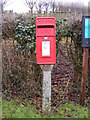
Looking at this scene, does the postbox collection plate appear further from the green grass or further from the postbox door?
the green grass

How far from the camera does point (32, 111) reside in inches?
185

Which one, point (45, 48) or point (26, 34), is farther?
point (26, 34)

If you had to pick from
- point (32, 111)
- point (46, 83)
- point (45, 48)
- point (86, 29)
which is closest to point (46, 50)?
point (45, 48)

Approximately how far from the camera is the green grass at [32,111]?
14.4 feet

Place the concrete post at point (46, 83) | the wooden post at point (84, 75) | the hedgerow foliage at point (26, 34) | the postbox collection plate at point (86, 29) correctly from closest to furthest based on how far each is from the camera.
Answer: the concrete post at point (46, 83)
the postbox collection plate at point (86, 29)
the wooden post at point (84, 75)
the hedgerow foliage at point (26, 34)

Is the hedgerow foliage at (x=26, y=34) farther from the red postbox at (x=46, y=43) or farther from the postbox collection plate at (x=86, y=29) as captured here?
the postbox collection plate at (x=86, y=29)

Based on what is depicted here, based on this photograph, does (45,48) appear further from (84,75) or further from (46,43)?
(84,75)

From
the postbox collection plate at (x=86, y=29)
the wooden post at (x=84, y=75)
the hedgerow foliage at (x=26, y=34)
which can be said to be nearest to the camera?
the postbox collection plate at (x=86, y=29)

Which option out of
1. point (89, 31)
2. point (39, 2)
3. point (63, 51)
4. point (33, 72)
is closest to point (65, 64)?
point (63, 51)

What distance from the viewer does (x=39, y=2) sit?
824cm

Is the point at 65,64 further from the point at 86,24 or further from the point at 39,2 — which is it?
the point at 39,2

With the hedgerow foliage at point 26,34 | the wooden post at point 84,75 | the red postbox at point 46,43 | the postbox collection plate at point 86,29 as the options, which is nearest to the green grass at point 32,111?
the wooden post at point 84,75

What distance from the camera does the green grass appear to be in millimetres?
4398

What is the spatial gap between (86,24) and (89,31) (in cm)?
18
